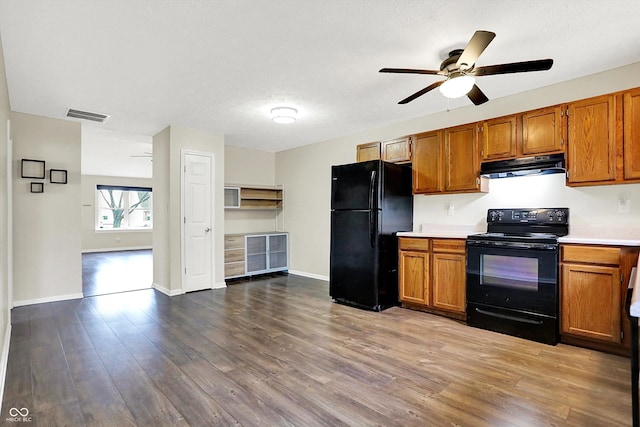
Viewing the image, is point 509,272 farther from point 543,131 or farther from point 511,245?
point 543,131

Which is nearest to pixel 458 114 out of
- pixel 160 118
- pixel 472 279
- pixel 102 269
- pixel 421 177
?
pixel 421 177

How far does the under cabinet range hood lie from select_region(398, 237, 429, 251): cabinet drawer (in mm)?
955

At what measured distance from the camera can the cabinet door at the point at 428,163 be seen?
12.9 ft

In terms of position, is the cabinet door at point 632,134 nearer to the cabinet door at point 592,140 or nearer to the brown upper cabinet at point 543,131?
the cabinet door at point 592,140

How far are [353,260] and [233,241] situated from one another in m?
2.36

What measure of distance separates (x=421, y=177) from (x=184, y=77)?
283 centimetres

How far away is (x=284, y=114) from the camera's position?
397 cm

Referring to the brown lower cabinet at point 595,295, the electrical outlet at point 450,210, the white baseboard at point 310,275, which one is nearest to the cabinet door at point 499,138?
the electrical outlet at point 450,210

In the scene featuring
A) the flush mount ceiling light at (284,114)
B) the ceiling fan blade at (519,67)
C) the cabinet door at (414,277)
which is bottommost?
the cabinet door at (414,277)

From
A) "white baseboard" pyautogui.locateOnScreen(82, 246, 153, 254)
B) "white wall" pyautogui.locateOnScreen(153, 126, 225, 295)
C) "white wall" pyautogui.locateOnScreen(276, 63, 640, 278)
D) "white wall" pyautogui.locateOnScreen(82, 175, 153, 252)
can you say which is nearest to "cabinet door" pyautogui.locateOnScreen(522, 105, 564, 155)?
"white wall" pyautogui.locateOnScreen(276, 63, 640, 278)

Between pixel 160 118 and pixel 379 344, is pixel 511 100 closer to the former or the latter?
pixel 379 344

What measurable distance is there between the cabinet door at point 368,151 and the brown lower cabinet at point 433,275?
131 cm

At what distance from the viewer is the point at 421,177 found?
13.4ft

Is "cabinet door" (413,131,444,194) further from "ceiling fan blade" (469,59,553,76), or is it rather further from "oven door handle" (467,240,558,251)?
"ceiling fan blade" (469,59,553,76)
